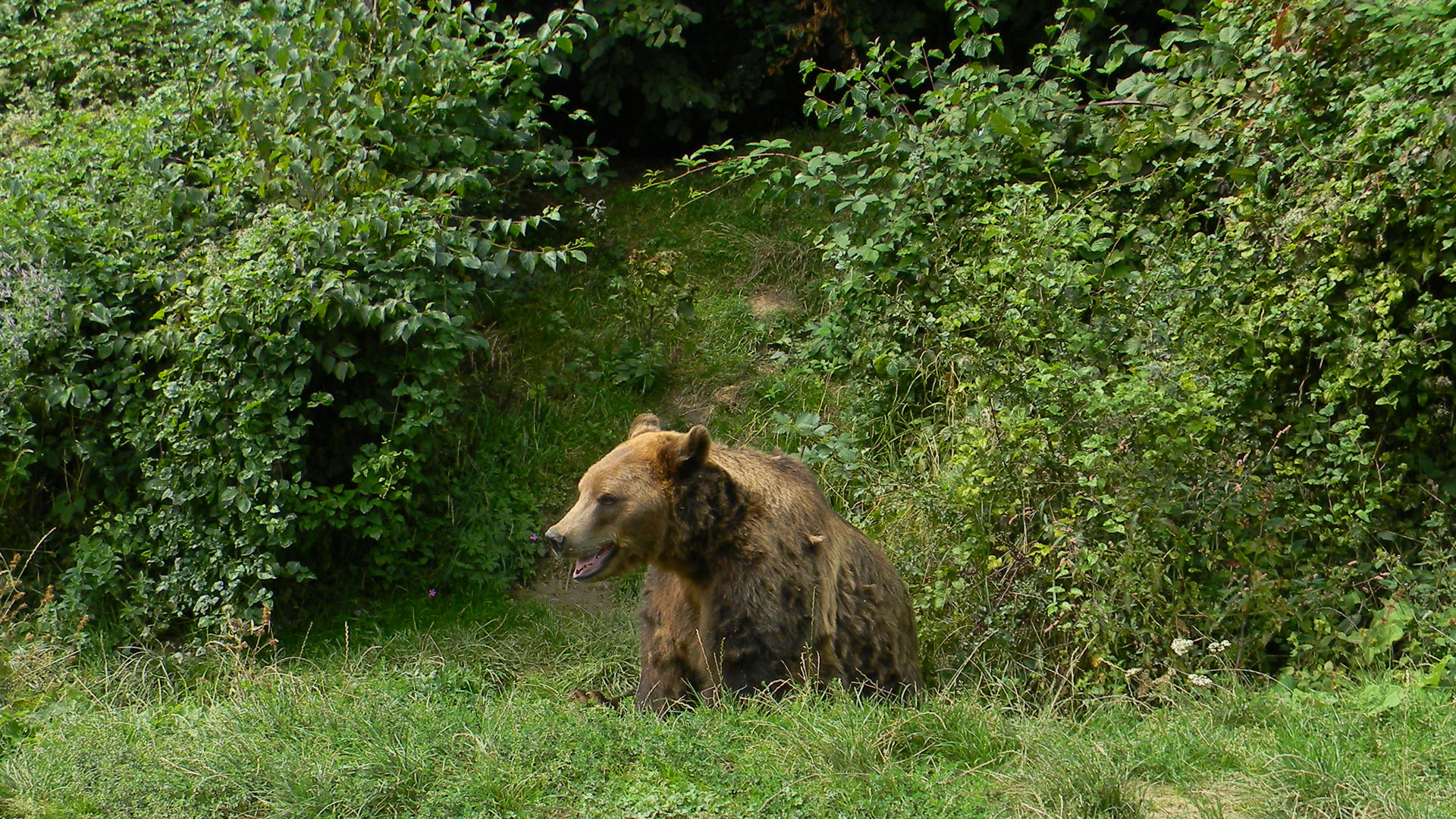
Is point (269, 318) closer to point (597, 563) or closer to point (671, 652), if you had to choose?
point (597, 563)

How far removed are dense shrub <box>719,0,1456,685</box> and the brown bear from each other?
803 mm

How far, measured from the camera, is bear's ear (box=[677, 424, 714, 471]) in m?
5.41

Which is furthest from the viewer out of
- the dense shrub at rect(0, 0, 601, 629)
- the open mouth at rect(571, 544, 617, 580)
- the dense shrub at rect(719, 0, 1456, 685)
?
the dense shrub at rect(0, 0, 601, 629)

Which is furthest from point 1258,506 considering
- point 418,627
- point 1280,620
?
point 418,627

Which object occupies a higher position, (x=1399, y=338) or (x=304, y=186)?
(x=304, y=186)

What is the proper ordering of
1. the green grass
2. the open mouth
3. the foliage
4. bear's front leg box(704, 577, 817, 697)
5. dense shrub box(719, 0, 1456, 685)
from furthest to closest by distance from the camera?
the foliage < dense shrub box(719, 0, 1456, 685) < the open mouth < bear's front leg box(704, 577, 817, 697) < the green grass

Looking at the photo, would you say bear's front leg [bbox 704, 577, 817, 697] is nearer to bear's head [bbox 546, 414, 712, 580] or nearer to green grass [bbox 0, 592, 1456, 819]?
green grass [bbox 0, 592, 1456, 819]

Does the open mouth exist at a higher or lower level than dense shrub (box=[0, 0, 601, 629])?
lower

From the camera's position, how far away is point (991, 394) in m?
6.76

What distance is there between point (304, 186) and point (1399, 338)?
19.4 feet

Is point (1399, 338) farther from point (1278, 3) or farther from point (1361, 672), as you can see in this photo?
point (1278, 3)

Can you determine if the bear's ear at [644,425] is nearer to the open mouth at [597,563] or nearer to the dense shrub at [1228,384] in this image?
the open mouth at [597,563]

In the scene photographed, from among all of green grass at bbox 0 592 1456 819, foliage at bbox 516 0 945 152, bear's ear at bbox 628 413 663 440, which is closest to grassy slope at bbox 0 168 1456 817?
green grass at bbox 0 592 1456 819

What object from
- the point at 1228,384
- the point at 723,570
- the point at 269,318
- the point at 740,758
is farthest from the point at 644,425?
the point at 1228,384
